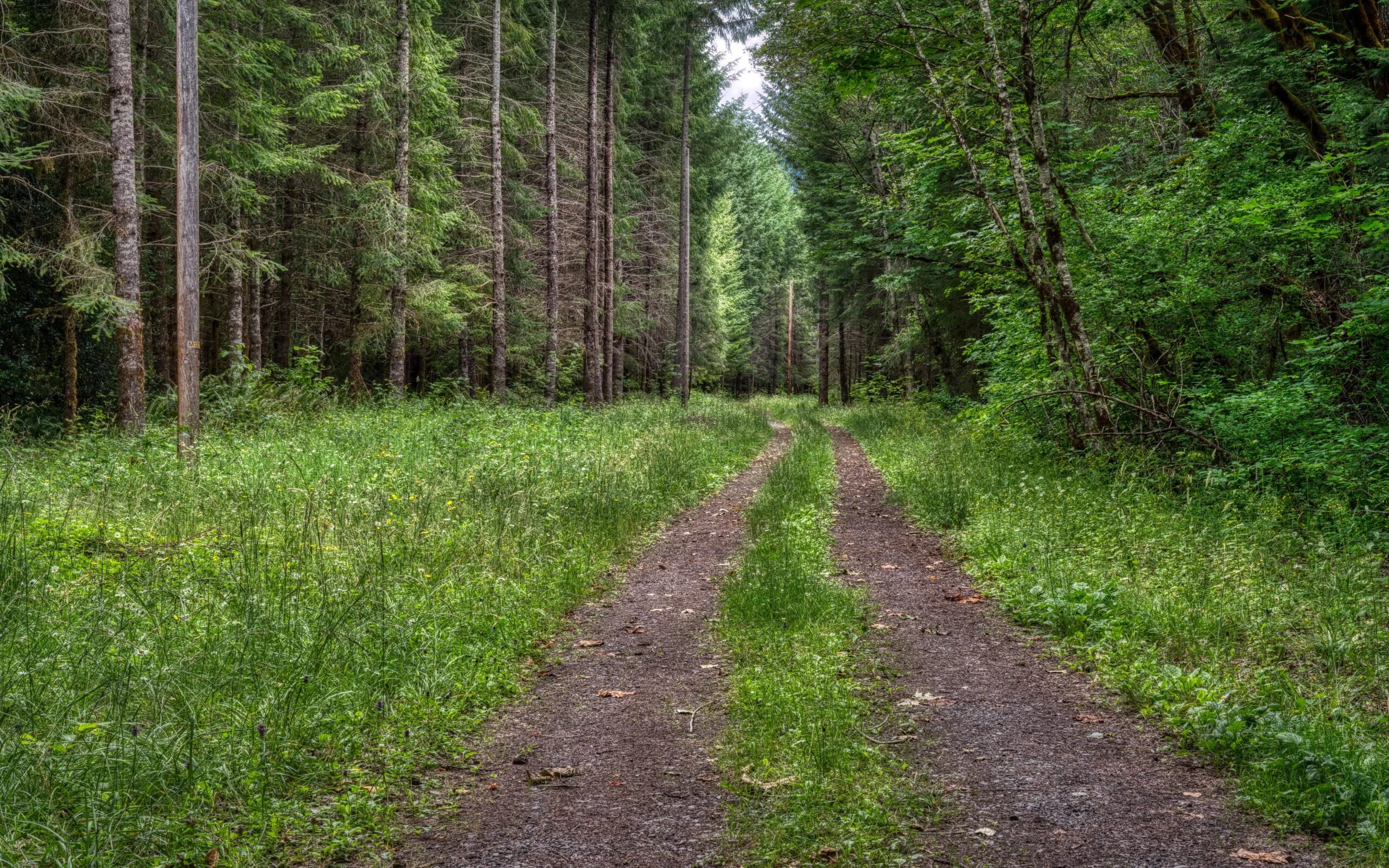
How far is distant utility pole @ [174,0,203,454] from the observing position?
10.1 m

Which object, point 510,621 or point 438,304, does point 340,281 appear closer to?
point 438,304

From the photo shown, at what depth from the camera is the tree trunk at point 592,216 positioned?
2306 cm

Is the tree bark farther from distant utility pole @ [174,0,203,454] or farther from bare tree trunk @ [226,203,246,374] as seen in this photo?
bare tree trunk @ [226,203,246,374]

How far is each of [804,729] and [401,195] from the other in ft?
55.7

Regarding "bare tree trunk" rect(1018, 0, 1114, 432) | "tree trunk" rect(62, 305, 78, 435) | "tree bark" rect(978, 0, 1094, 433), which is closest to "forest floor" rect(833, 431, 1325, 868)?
"bare tree trunk" rect(1018, 0, 1114, 432)

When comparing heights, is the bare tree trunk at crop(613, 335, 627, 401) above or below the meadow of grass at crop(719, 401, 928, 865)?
above

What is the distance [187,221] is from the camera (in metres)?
10.3

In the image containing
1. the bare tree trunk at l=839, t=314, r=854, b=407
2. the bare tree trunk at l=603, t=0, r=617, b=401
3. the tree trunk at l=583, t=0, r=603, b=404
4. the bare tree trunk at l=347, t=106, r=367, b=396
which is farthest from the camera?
the bare tree trunk at l=839, t=314, r=854, b=407

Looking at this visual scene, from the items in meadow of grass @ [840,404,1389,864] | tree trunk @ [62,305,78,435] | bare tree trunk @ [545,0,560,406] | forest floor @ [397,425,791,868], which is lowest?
forest floor @ [397,425,791,868]

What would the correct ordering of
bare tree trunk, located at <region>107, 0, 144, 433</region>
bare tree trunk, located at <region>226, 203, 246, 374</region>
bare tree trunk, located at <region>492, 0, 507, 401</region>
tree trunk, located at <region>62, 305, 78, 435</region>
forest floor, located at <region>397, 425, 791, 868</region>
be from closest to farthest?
1. forest floor, located at <region>397, 425, 791, 868</region>
2. bare tree trunk, located at <region>107, 0, 144, 433</region>
3. bare tree trunk, located at <region>226, 203, 246, 374</region>
4. tree trunk, located at <region>62, 305, 78, 435</region>
5. bare tree trunk, located at <region>492, 0, 507, 401</region>

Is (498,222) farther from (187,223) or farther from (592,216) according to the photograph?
(187,223)

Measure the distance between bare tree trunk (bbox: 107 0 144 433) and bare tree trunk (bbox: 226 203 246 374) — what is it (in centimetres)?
176

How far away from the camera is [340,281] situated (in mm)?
19281

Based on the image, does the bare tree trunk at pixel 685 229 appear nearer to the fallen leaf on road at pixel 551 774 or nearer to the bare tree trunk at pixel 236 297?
the bare tree trunk at pixel 236 297
